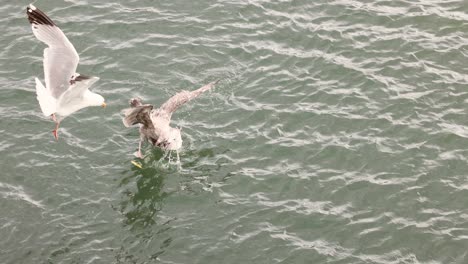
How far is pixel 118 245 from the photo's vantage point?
1318cm

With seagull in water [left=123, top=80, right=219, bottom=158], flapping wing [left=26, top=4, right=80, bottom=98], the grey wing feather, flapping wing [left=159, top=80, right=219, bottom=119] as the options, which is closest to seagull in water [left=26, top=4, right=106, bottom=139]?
flapping wing [left=26, top=4, right=80, bottom=98]

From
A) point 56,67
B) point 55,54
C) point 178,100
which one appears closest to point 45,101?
point 56,67

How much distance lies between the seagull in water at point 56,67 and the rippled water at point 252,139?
1860 mm

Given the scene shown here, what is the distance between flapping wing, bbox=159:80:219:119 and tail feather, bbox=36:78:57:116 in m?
2.78

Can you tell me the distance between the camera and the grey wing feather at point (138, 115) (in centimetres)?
1428

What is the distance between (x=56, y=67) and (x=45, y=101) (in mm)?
772

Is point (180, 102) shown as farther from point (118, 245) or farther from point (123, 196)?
point (118, 245)

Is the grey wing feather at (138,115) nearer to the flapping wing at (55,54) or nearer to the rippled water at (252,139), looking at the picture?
the rippled water at (252,139)

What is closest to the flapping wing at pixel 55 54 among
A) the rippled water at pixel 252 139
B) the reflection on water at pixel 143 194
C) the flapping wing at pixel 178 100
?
the rippled water at pixel 252 139

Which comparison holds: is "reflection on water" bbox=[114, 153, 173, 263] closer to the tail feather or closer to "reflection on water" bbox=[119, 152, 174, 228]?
"reflection on water" bbox=[119, 152, 174, 228]

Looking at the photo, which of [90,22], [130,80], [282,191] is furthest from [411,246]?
[90,22]

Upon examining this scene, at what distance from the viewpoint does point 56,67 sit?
13.9 m

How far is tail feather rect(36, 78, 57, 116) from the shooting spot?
13469 mm

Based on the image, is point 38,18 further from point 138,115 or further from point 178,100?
point 178,100
